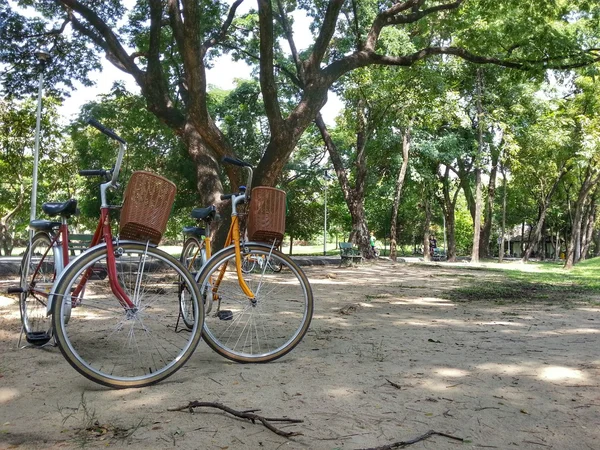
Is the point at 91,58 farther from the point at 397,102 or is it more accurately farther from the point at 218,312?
the point at 218,312

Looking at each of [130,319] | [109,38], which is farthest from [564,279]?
[130,319]

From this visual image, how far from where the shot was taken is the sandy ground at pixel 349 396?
6.95ft

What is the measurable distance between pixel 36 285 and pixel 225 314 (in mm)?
1448

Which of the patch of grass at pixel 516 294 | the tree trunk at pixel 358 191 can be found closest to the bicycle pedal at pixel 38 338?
the patch of grass at pixel 516 294

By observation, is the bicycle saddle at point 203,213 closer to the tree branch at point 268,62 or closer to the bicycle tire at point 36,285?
the bicycle tire at point 36,285

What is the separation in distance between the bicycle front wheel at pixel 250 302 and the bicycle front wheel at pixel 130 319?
29 cm

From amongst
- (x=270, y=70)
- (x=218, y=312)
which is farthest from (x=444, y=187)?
(x=218, y=312)

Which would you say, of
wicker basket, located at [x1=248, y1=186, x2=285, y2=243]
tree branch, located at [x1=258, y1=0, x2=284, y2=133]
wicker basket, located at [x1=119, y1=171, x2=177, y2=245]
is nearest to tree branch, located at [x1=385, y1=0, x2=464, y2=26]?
tree branch, located at [x1=258, y1=0, x2=284, y2=133]

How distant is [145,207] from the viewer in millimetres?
2982

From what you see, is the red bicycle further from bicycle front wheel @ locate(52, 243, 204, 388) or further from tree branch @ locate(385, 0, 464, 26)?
tree branch @ locate(385, 0, 464, 26)

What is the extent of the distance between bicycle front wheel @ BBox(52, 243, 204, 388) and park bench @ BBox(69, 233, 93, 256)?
59 centimetres

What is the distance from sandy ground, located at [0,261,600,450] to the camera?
2.12 meters

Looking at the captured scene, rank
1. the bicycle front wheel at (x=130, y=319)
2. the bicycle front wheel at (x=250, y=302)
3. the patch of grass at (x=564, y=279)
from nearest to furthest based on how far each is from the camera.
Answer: the bicycle front wheel at (x=130, y=319)
the bicycle front wheel at (x=250, y=302)
the patch of grass at (x=564, y=279)

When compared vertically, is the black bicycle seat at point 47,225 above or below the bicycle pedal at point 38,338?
above
